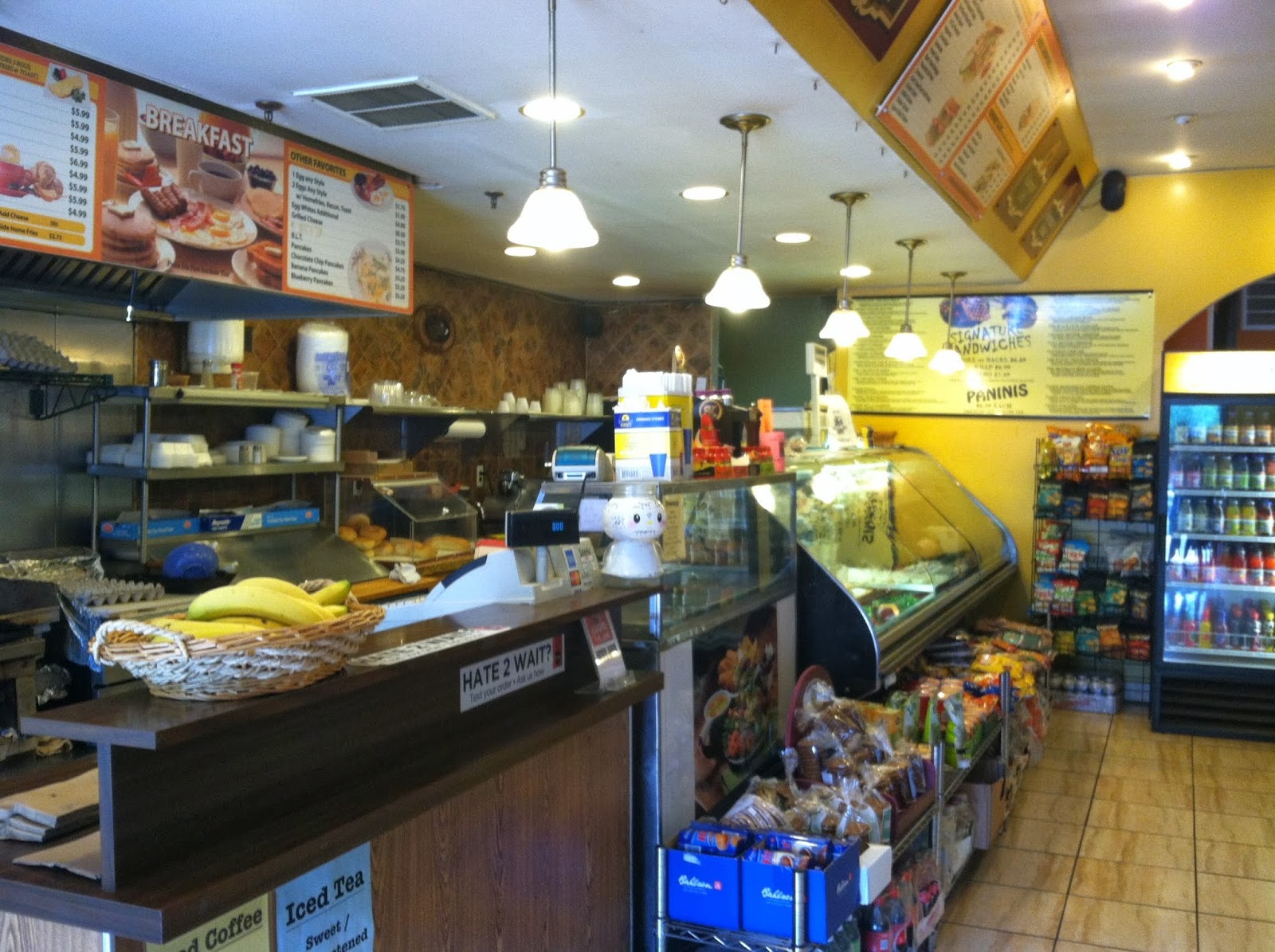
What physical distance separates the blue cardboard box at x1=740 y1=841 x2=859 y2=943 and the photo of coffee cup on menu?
2.61m

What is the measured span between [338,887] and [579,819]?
876 millimetres

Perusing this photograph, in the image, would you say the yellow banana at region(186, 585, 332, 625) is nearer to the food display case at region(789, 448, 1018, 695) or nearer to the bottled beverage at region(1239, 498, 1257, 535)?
the food display case at region(789, 448, 1018, 695)

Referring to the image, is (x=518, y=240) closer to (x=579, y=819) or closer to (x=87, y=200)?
(x=87, y=200)

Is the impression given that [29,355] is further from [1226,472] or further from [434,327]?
[1226,472]

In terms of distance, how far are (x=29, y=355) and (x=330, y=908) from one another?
106 inches

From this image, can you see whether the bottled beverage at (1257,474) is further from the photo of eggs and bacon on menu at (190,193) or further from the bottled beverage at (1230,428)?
the photo of eggs and bacon on menu at (190,193)

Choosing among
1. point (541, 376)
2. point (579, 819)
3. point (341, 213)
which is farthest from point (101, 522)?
point (541, 376)

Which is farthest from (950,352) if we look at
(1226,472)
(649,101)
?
(649,101)

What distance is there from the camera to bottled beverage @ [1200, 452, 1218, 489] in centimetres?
676

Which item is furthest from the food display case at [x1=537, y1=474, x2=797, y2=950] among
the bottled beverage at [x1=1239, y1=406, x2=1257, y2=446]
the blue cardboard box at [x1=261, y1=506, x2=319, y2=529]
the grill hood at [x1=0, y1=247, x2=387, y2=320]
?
the bottled beverage at [x1=1239, y1=406, x2=1257, y2=446]

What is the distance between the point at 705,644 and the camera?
11.1 feet

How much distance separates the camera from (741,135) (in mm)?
3949

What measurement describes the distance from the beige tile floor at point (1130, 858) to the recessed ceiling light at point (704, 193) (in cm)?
301

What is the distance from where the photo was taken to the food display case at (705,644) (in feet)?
10.0
